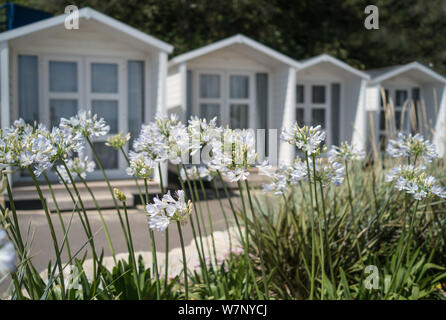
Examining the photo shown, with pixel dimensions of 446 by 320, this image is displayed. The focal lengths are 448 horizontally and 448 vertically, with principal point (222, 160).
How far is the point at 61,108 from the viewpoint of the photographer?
730 centimetres

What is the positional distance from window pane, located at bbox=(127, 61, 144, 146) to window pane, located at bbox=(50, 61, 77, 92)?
90 centimetres

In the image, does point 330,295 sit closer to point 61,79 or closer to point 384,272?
point 384,272

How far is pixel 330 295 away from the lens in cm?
211

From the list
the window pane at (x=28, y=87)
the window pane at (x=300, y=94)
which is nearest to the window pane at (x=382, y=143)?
the window pane at (x=300, y=94)

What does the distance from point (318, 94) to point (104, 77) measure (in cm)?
545

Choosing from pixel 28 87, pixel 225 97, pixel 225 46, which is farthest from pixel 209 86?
pixel 28 87

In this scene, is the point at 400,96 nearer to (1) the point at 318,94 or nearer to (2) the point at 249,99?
(1) the point at 318,94

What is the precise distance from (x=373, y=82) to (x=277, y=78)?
2788mm

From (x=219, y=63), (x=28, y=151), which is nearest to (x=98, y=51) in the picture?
(x=219, y=63)

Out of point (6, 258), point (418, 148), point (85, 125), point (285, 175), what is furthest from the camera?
point (418, 148)

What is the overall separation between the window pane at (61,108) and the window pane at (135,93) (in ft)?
3.04

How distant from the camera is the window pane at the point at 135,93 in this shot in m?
7.70

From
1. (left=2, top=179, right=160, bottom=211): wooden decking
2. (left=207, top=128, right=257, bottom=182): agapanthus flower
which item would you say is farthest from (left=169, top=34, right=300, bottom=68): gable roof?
(left=207, top=128, right=257, bottom=182): agapanthus flower

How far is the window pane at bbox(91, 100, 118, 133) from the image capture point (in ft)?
24.7
